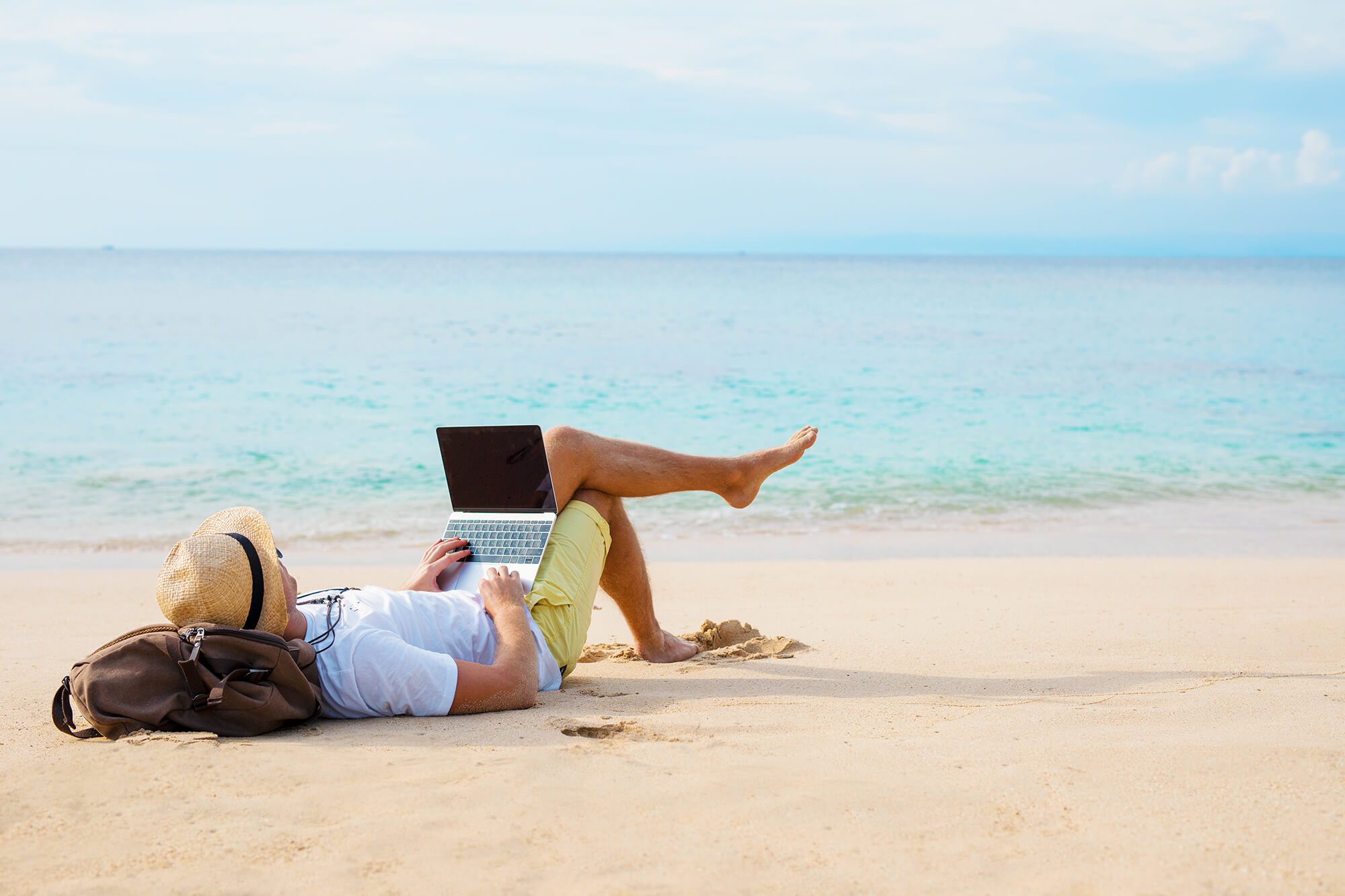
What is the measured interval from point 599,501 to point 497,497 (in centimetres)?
41

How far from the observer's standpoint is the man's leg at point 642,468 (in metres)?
3.76

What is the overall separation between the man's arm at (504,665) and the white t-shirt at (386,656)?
47mm

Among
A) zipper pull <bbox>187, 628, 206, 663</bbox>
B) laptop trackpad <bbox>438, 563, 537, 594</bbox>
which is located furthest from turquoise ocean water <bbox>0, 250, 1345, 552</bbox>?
zipper pull <bbox>187, 628, 206, 663</bbox>

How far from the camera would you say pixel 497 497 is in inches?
148

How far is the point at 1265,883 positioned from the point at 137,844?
2358 millimetres

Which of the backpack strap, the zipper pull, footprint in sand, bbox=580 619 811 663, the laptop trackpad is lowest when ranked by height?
footprint in sand, bbox=580 619 811 663

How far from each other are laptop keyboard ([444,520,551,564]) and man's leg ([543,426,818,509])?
0.54 feet

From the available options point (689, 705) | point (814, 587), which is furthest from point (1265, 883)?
point (814, 587)

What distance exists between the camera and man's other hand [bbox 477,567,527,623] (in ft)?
10.7

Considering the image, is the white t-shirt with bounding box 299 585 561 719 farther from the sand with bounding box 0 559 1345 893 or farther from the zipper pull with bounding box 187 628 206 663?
the zipper pull with bounding box 187 628 206 663

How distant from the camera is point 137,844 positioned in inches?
83.5

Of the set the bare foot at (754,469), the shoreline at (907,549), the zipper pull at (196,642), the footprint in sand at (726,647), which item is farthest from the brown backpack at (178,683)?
the shoreline at (907,549)

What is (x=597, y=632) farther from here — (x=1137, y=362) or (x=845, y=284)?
(x=845, y=284)

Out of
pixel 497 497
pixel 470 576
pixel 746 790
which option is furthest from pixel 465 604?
pixel 746 790
